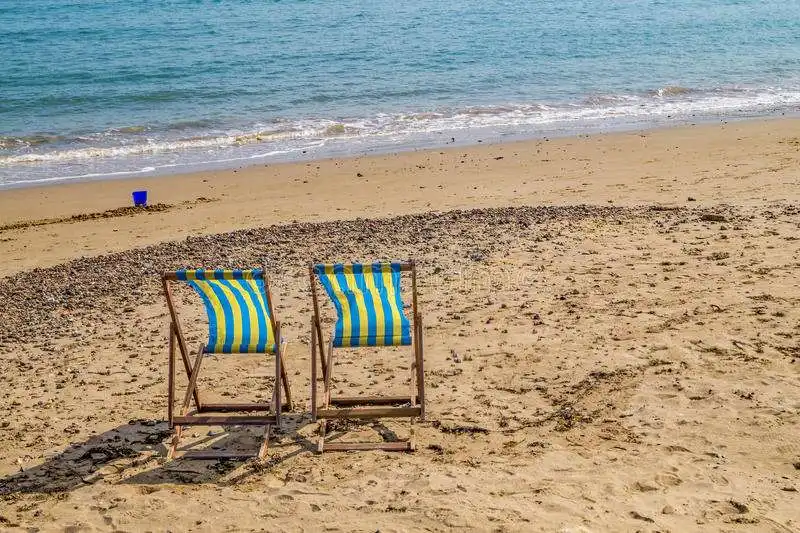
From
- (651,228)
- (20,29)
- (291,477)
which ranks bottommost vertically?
(291,477)

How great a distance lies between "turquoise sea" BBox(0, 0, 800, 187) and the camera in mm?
16734

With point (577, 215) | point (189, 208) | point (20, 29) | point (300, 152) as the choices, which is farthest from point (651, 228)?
point (20, 29)

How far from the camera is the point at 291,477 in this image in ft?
16.6

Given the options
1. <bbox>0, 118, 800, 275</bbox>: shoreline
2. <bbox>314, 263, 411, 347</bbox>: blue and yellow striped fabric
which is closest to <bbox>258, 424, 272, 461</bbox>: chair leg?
<bbox>314, 263, 411, 347</bbox>: blue and yellow striped fabric

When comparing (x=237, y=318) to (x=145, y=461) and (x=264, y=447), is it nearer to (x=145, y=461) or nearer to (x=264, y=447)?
(x=264, y=447)

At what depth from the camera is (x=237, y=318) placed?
566 cm

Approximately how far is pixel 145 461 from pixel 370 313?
1636 millimetres

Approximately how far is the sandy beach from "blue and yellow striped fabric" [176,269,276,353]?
1.94ft

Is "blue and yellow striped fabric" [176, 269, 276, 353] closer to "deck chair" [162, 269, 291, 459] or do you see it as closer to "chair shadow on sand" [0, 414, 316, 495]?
"deck chair" [162, 269, 291, 459]

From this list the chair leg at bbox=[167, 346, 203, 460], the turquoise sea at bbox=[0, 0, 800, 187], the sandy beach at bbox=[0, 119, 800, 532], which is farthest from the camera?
the turquoise sea at bbox=[0, 0, 800, 187]

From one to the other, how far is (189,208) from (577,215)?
5.28m

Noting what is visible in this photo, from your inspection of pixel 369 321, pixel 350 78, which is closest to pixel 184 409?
pixel 369 321

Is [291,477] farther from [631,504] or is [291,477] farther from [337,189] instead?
[337,189]

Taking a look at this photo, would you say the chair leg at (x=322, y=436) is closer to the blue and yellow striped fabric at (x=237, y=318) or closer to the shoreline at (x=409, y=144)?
the blue and yellow striped fabric at (x=237, y=318)
